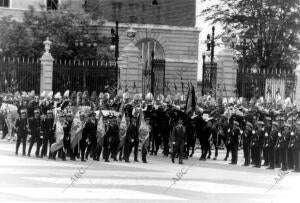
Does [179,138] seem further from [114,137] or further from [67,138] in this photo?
[67,138]

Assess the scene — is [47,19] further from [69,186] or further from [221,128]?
[69,186]

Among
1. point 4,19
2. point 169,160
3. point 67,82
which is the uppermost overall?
point 4,19

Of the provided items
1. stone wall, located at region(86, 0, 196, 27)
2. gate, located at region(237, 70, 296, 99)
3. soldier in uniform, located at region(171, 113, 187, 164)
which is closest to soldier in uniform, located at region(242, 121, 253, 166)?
soldier in uniform, located at region(171, 113, 187, 164)

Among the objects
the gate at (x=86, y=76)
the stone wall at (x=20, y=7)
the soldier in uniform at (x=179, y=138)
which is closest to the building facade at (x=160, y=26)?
the stone wall at (x=20, y=7)

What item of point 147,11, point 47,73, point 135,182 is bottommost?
point 135,182

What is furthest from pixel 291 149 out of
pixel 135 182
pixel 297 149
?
pixel 135 182

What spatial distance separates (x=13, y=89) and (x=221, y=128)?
40.9 feet

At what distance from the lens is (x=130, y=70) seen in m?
33.4

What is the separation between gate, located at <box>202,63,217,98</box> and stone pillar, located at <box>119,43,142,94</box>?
295cm

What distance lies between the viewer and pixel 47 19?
50062mm

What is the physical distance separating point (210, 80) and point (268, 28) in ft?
46.9

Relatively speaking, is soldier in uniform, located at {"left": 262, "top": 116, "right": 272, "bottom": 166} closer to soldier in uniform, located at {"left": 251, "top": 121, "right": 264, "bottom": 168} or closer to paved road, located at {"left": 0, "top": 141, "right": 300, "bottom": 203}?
soldier in uniform, located at {"left": 251, "top": 121, "right": 264, "bottom": 168}

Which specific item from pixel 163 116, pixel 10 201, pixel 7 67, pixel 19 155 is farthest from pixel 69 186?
pixel 7 67

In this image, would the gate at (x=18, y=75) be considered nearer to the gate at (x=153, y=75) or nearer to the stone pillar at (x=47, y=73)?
the stone pillar at (x=47, y=73)
